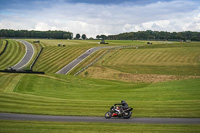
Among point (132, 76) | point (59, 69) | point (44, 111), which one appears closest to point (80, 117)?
point (44, 111)

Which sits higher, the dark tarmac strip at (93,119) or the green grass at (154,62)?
the green grass at (154,62)

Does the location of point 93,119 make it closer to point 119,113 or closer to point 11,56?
point 119,113

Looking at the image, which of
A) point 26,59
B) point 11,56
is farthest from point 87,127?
point 11,56

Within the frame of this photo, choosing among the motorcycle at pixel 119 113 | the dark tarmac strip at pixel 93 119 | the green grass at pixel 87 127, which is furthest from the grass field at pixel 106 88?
the motorcycle at pixel 119 113

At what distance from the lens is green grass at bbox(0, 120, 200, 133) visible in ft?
56.6

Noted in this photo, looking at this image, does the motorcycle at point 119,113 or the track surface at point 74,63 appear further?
the track surface at point 74,63

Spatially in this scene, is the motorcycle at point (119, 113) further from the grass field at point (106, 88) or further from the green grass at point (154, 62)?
the green grass at point (154, 62)

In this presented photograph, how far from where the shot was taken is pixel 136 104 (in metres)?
25.6

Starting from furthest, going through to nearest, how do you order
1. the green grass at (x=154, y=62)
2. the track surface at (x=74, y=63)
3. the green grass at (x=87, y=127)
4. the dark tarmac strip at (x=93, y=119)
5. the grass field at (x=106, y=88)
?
the track surface at (x=74, y=63)
the green grass at (x=154, y=62)
the dark tarmac strip at (x=93, y=119)
the grass field at (x=106, y=88)
the green grass at (x=87, y=127)

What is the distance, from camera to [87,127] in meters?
18.2

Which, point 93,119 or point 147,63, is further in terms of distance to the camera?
point 147,63

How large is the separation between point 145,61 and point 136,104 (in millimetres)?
48747

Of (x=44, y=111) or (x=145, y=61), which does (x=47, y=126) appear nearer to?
(x=44, y=111)

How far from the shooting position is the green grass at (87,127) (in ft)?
56.6
